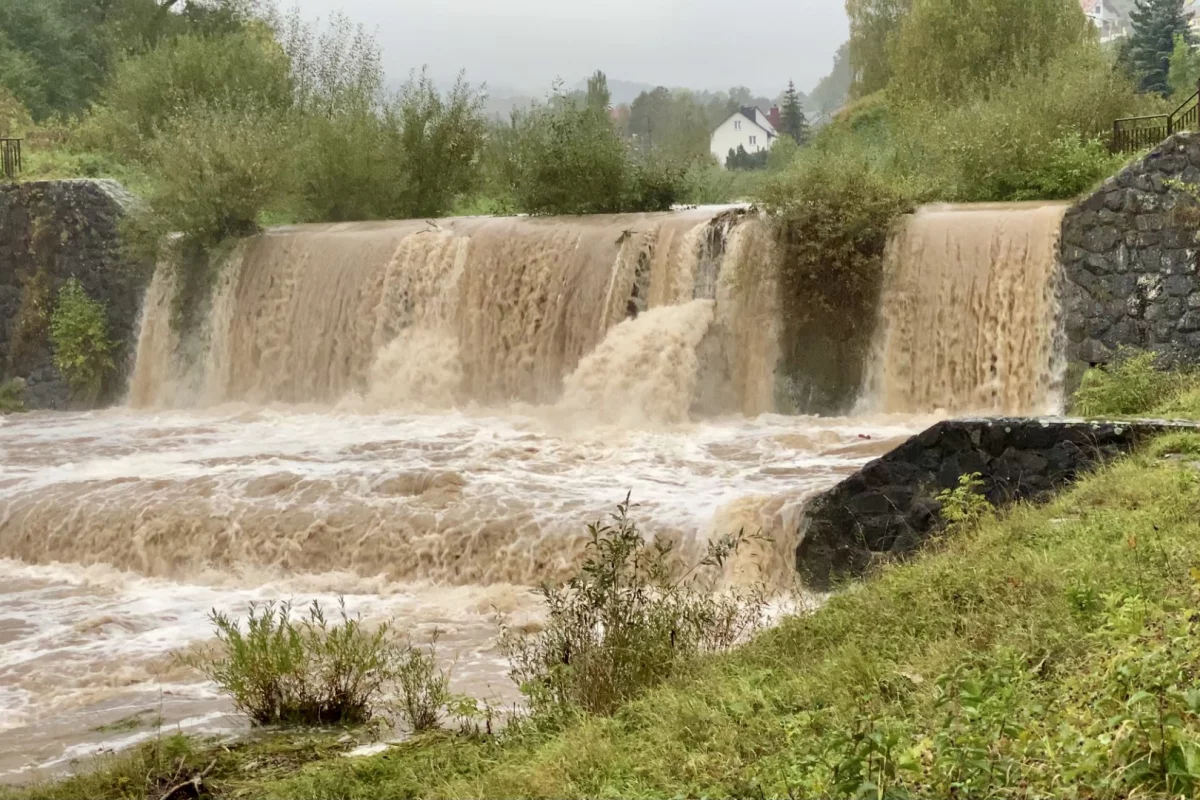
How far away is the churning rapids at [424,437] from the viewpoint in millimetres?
8227

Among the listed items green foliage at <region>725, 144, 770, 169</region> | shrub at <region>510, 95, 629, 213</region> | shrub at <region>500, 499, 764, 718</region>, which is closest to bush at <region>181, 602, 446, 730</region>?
shrub at <region>500, 499, 764, 718</region>

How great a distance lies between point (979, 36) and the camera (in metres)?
24.6

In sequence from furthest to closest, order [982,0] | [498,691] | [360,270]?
[982,0] < [360,270] < [498,691]

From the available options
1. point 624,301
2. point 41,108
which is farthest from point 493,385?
point 41,108

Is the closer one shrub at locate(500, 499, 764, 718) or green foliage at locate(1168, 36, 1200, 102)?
shrub at locate(500, 499, 764, 718)

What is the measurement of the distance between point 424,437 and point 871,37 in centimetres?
2634

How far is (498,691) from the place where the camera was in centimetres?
655

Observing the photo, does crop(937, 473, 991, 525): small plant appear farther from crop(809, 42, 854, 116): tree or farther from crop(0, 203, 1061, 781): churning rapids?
→ crop(809, 42, 854, 116): tree

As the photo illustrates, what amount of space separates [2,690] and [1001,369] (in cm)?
911

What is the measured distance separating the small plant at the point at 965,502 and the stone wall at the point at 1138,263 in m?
4.79

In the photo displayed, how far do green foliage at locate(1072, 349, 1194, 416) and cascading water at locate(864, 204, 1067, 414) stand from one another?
1.12m

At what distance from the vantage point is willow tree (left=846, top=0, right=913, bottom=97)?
34250mm

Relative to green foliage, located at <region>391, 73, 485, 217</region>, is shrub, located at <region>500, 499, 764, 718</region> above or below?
below

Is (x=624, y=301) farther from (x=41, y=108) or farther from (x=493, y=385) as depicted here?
(x=41, y=108)
